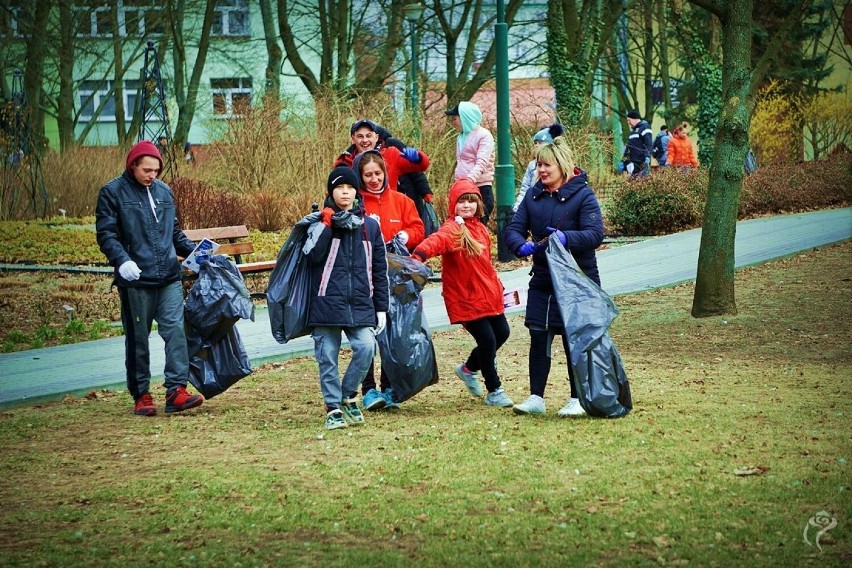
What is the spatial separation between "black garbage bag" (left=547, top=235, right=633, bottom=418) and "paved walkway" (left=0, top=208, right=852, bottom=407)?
12.1ft

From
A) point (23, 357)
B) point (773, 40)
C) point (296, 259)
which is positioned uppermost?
point (773, 40)

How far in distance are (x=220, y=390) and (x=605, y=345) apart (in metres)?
2.67

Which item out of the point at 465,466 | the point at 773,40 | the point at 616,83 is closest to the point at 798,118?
the point at 616,83

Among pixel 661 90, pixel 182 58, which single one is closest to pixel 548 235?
pixel 182 58

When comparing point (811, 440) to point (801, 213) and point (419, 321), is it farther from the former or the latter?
point (801, 213)

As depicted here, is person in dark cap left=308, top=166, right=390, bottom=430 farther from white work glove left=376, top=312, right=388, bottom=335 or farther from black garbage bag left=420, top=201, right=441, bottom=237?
black garbage bag left=420, top=201, right=441, bottom=237

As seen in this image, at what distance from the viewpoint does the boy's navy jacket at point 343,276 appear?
24.8ft

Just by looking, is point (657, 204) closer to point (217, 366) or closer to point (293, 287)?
point (217, 366)

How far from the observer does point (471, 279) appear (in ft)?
26.7

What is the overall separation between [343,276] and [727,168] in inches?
204

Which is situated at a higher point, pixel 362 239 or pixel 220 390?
pixel 362 239

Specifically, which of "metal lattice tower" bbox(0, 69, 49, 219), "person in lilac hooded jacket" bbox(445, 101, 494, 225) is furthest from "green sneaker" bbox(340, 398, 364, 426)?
"metal lattice tower" bbox(0, 69, 49, 219)

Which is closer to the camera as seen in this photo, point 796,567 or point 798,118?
point 796,567

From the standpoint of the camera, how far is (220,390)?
27.9 feet
